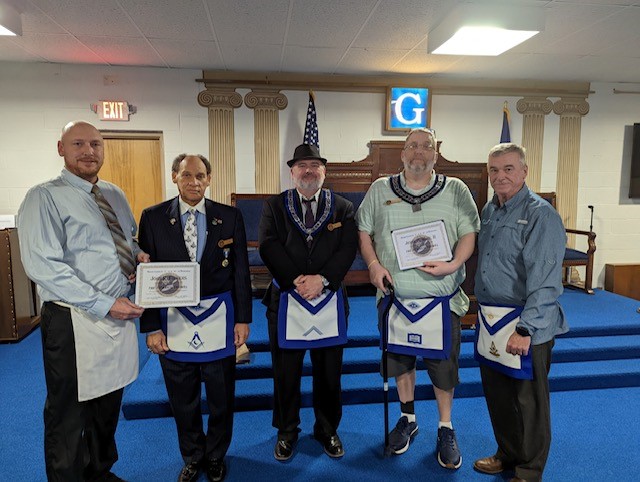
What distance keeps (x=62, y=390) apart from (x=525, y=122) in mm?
6035

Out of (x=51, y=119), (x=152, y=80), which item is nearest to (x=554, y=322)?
(x=152, y=80)

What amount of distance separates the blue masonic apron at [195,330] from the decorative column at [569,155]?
5515 millimetres

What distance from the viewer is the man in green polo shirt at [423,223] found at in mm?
2166

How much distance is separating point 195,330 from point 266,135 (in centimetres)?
383

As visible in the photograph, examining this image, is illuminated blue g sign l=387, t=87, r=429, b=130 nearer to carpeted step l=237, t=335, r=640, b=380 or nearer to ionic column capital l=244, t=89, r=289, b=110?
ionic column capital l=244, t=89, r=289, b=110

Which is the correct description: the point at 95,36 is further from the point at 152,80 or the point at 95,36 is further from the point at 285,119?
the point at 285,119

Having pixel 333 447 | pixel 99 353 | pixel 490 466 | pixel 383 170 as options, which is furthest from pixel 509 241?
pixel 383 170

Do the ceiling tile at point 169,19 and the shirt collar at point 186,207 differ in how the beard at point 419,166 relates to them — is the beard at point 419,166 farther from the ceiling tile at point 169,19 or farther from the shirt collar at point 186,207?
the ceiling tile at point 169,19

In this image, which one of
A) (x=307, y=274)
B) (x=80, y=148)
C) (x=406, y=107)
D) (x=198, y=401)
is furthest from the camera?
(x=406, y=107)

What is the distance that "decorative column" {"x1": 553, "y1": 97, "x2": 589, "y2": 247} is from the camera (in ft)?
18.8

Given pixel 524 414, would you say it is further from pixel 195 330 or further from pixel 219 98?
pixel 219 98

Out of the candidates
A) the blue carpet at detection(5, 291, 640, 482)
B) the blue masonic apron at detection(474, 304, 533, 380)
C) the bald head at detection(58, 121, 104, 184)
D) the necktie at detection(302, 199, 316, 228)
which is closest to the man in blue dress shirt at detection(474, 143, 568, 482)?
the blue masonic apron at detection(474, 304, 533, 380)

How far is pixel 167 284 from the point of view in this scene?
1.85 m

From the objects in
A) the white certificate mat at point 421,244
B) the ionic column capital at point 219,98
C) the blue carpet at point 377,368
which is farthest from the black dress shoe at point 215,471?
the ionic column capital at point 219,98
